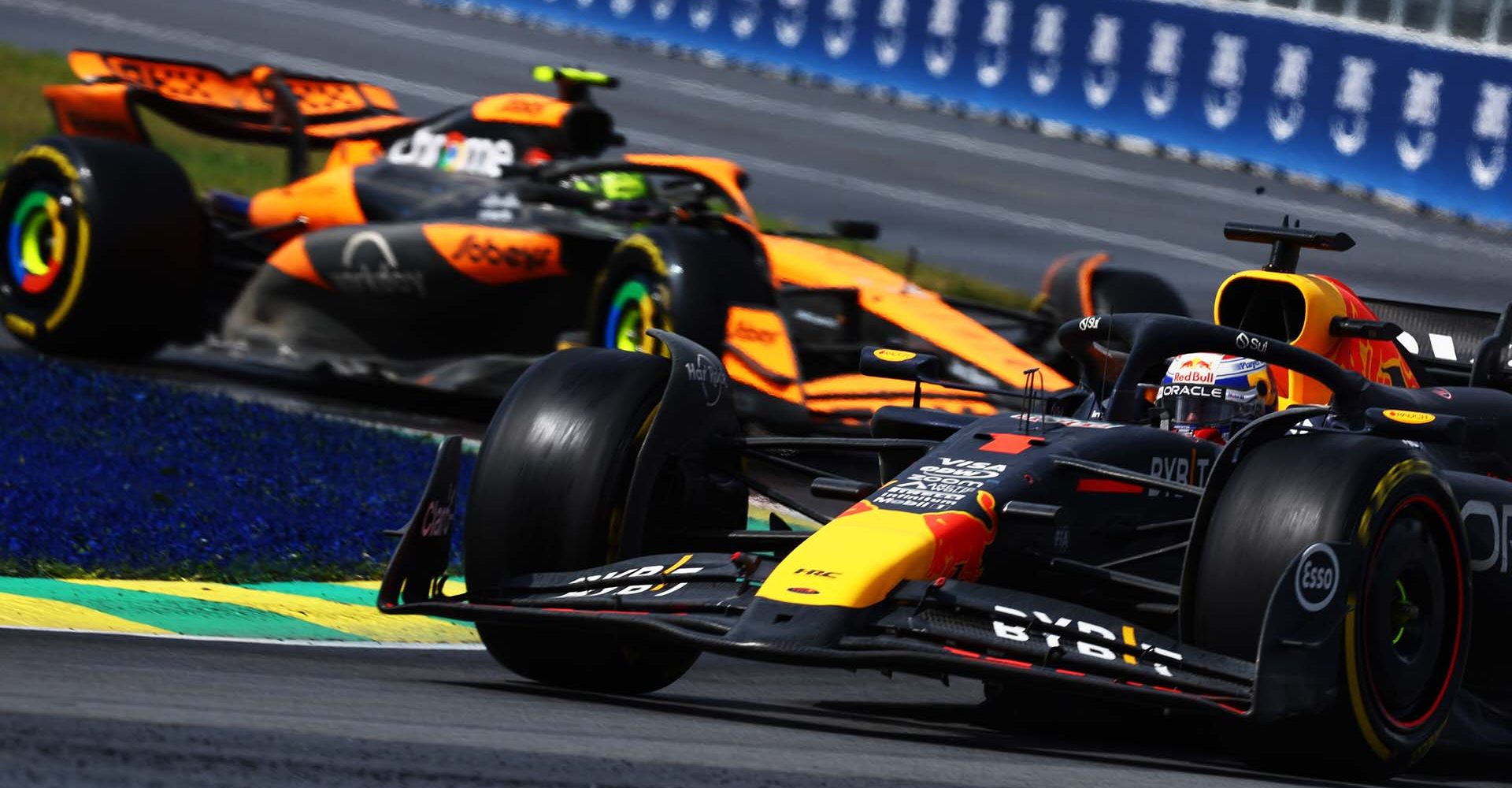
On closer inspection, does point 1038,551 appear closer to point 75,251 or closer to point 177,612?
point 177,612

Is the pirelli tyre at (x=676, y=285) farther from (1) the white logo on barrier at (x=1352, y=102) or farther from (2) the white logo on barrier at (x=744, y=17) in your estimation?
(2) the white logo on barrier at (x=744, y=17)

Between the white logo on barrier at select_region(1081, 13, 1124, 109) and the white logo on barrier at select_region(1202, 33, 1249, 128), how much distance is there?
1001mm

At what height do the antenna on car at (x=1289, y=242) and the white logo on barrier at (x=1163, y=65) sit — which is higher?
the antenna on car at (x=1289, y=242)

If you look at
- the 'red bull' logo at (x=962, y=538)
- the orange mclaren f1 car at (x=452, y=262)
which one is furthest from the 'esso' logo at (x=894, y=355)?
the orange mclaren f1 car at (x=452, y=262)

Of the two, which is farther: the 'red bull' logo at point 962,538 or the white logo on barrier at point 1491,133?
the white logo on barrier at point 1491,133

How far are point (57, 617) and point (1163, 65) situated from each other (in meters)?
15.4

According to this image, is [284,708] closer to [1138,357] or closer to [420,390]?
[1138,357]

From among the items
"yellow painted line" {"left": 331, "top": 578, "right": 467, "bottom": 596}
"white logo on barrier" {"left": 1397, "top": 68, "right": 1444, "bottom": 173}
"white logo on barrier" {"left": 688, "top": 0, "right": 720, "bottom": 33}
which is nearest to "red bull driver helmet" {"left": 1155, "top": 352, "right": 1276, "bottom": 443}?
"yellow painted line" {"left": 331, "top": 578, "right": 467, "bottom": 596}

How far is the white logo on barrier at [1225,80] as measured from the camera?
19.8m

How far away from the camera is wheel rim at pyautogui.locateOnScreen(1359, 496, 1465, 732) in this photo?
17.6 feet

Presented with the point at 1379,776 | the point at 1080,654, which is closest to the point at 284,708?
the point at 1080,654

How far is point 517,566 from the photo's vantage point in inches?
236

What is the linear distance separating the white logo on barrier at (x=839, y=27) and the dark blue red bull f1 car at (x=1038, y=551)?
16.2m

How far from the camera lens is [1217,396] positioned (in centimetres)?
661
